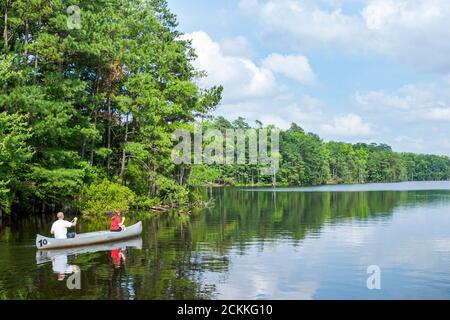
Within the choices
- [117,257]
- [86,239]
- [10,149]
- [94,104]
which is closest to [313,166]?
[94,104]

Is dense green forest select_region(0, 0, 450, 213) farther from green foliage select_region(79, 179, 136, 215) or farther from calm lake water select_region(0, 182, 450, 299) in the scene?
calm lake water select_region(0, 182, 450, 299)

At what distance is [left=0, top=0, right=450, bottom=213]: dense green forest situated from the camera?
33375 mm

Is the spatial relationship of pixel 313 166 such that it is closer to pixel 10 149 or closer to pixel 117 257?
pixel 10 149

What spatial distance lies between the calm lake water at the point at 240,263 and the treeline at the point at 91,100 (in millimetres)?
5282

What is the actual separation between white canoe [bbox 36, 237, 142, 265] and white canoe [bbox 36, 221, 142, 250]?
0.17m

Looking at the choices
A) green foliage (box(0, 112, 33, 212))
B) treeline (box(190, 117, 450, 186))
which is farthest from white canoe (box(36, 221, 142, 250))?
treeline (box(190, 117, 450, 186))

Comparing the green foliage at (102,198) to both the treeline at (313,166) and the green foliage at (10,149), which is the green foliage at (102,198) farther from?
the treeline at (313,166)

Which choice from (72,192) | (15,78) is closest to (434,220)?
(72,192)

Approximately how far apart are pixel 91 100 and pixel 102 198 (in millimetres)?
7700

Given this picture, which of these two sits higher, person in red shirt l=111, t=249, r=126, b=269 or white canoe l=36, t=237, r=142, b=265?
white canoe l=36, t=237, r=142, b=265

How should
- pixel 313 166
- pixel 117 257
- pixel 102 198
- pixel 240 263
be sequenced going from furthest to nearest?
pixel 313 166, pixel 102 198, pixel 117 257, pixel 240 263

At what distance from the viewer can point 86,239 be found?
24.2 m

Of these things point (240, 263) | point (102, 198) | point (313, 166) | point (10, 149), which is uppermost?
point (313, 166)
